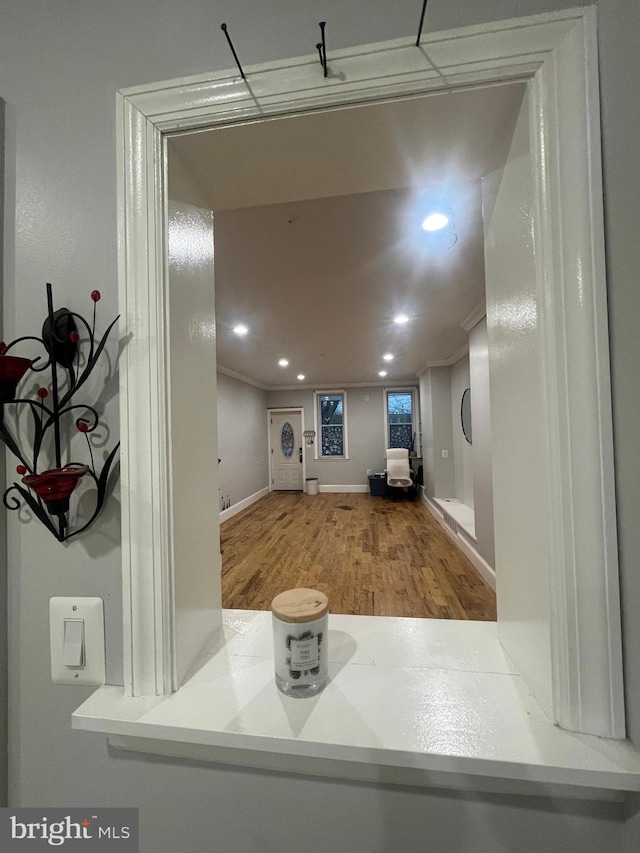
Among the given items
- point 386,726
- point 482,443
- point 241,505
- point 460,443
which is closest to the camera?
point 386,726

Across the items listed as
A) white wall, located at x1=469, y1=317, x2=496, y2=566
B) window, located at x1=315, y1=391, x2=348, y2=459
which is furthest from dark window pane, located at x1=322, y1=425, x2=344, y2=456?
white wall, located at x1=469, y1=317, x2=496, y2=566

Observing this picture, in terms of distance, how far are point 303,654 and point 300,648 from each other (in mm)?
11

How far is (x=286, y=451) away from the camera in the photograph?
300 inches

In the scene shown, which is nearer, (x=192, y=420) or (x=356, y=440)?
(x=192, y=420)

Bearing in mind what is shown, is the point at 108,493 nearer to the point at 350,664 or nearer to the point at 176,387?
the point at 176,387

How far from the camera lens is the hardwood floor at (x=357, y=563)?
2537mm

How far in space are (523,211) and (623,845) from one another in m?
0.92

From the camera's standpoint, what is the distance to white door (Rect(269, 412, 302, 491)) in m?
7.54

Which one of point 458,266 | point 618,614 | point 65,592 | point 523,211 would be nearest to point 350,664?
point 618,614

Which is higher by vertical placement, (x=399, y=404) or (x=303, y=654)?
(x=399, y=404)

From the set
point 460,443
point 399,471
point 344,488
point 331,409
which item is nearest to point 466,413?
point 460,443

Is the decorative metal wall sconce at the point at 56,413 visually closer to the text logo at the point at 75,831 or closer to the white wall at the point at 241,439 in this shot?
the text logo at the point at 75,831

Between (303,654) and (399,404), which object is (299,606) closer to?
(303,654)

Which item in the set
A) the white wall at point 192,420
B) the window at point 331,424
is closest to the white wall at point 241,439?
the window at point 331,424
